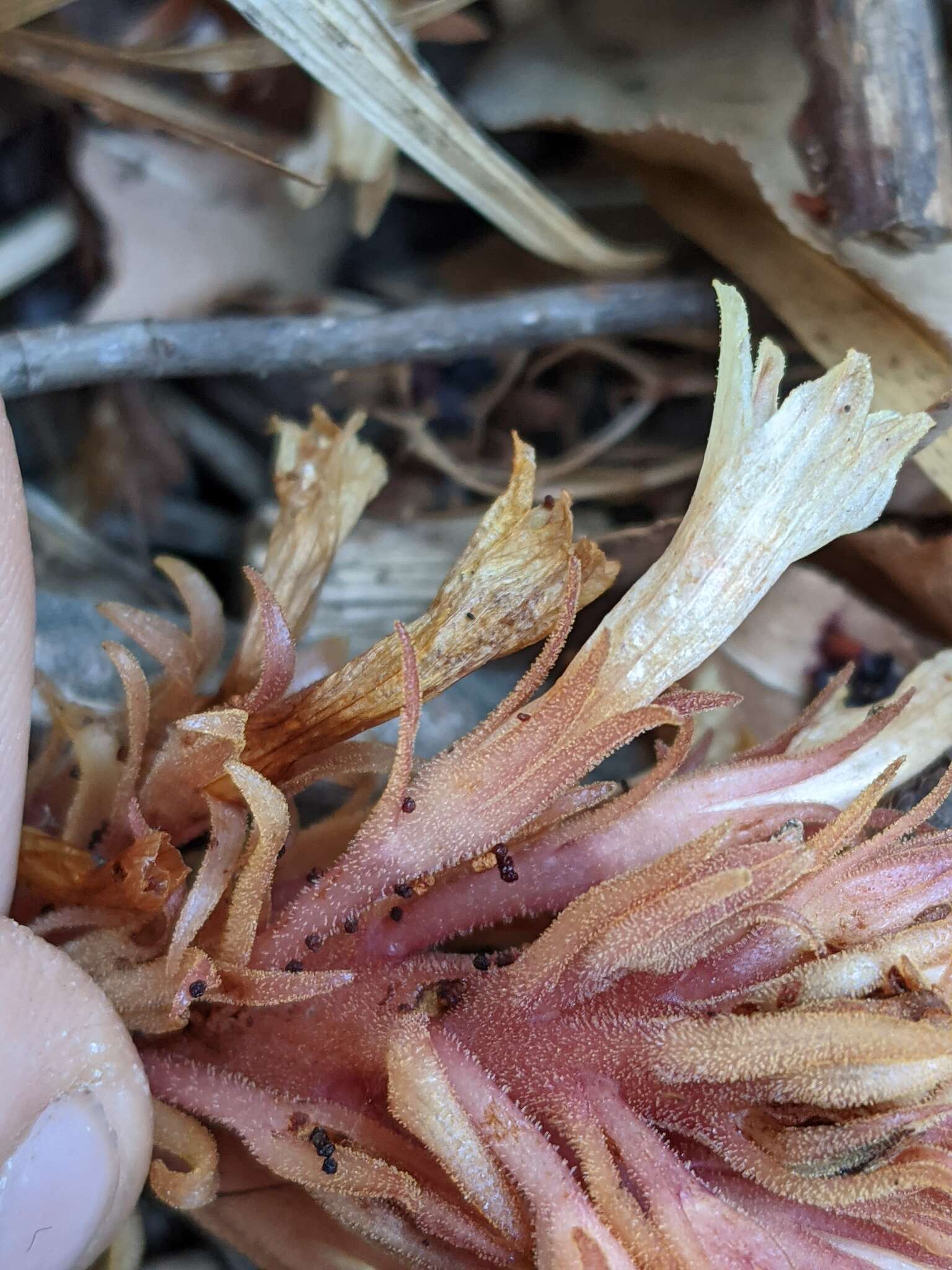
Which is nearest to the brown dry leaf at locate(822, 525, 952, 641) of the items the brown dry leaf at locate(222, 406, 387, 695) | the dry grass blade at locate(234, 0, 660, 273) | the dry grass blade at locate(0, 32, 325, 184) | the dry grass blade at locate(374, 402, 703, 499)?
the dry grass blade at locate(374, 402, 703, 499)

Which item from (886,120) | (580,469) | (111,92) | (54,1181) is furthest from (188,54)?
(54,1181)

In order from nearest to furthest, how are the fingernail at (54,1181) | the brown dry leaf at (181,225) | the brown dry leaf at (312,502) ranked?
the fingernail at (54,1181), the brown dry leaf at (312,502), the brown dry leaf at (181,225)

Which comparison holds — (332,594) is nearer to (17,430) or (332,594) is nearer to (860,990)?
(17,430)

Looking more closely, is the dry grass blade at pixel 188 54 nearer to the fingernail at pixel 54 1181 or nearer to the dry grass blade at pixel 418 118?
the dry grass blade at pixel 418 118

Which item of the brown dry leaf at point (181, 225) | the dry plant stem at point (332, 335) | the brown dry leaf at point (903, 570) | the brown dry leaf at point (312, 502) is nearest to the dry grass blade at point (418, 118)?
the dry plant stem at point (332, 335)

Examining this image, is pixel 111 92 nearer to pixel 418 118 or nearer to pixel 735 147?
pixel 418 118

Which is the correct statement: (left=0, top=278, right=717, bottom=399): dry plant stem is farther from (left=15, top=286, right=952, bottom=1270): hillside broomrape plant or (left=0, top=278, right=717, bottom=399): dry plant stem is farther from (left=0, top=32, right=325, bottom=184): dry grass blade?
A: (left=15, top=286, right=952, bottom=1270): hillside broomrape plant
